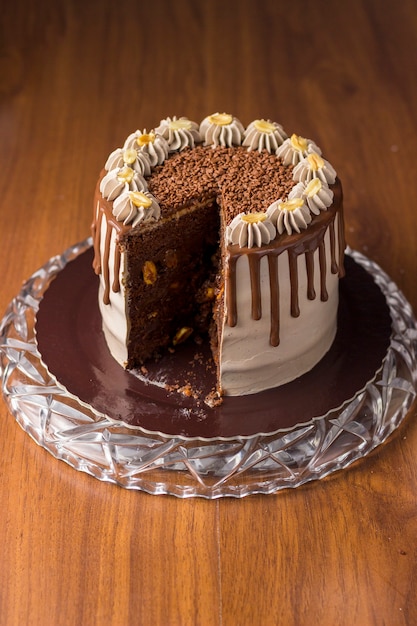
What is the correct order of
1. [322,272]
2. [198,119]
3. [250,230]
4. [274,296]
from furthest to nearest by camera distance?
[198,119]
[322,272]
[274,296]
[250,230]

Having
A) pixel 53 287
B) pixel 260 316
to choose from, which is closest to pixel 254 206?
pixel 260 316

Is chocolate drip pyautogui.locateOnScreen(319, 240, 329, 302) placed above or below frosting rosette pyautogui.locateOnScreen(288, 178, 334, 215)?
below

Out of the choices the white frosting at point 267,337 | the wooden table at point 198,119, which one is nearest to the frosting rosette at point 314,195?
the white frosting at point 267,337

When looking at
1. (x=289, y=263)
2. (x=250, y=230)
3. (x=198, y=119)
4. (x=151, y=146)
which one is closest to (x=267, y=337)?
(x=289, y=263)

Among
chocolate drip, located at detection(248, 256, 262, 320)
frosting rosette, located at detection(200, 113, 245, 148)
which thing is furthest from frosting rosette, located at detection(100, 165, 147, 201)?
chocolate drip, located at detection(248, 256, 262, 320)

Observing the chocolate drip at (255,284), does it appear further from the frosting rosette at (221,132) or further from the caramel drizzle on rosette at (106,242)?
the frosting rosette at (221,132)

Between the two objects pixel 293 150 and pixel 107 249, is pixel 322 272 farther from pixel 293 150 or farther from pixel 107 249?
pixel 107 249

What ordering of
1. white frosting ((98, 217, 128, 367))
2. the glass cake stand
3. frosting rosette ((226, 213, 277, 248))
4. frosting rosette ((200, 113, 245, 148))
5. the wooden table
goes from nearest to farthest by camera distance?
the wooden table, frosting rosette ((226, 213, 277, 248)), the glass cake stand, white frosting ((98, 217, 128, 367)), frosting rosette ((200, 113, 245, 148))

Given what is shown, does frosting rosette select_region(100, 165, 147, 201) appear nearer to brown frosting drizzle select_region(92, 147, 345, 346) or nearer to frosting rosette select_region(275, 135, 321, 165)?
brown frosting drizzle select_region(92, 147, 345, 346)
